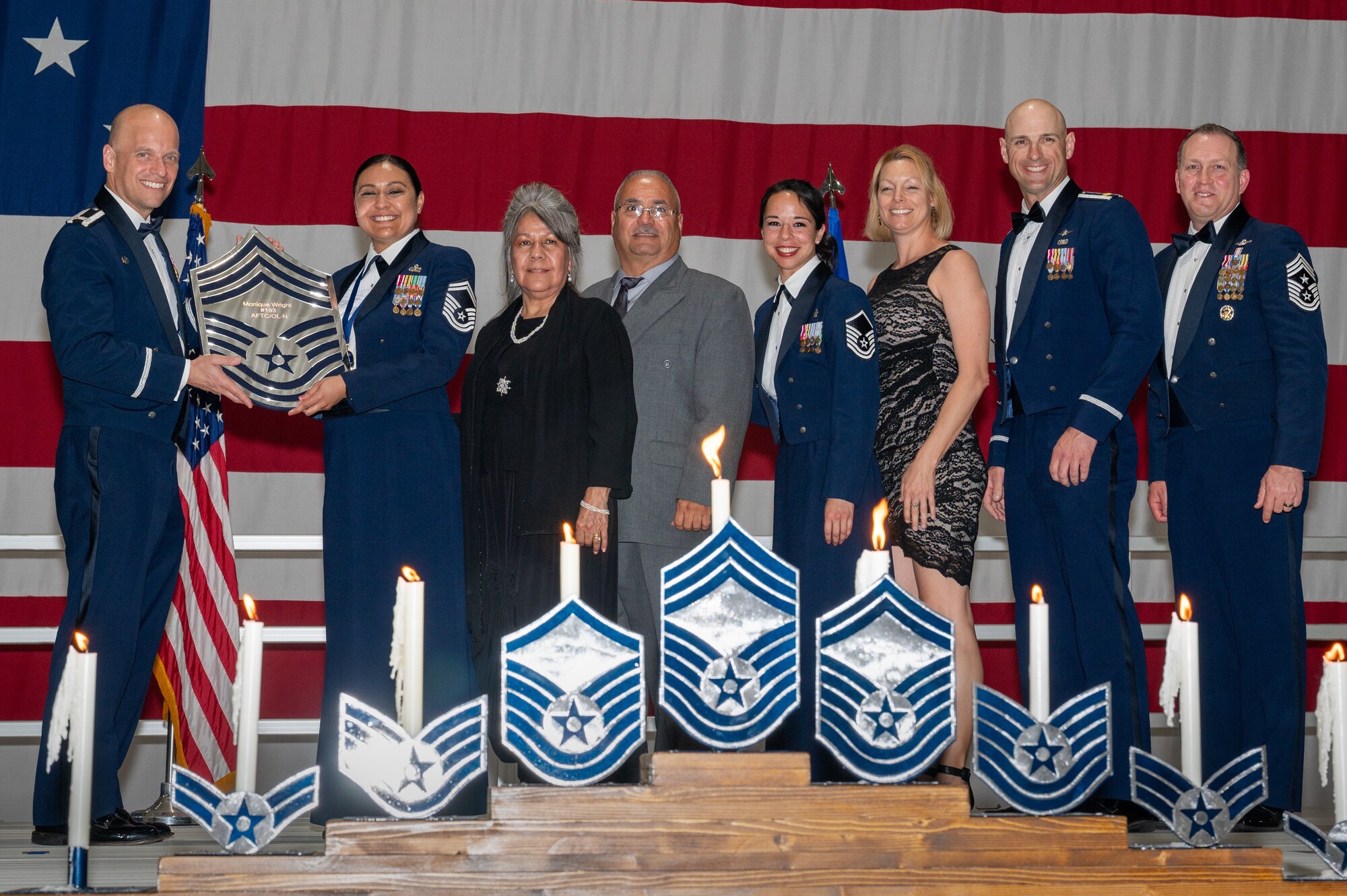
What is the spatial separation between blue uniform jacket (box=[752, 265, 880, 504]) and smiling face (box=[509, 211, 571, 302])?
0.55 m

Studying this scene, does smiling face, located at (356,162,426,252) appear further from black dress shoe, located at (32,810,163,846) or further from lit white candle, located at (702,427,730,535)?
lit white candle, located at (702,427,730,535)

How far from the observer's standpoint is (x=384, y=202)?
303 centimetres

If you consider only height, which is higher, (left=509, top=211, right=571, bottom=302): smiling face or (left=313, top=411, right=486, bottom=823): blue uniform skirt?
(left=509, top=211, right=571, bottom=302): smiling face

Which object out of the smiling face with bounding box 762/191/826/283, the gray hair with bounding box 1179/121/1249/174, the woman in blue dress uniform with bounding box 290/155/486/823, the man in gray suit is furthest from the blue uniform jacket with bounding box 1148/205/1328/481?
the woman in blue dress uniform with bounding box 290/155/486/823

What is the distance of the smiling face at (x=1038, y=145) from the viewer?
2.93m

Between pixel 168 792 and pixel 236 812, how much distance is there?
150cm

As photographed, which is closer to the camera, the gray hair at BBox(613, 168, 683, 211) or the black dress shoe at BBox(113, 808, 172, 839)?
the black dress shoe at BBox(113, 808, 172, 839)

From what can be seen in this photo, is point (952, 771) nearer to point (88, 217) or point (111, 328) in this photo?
point (111, 328)

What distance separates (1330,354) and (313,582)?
11.2 feet

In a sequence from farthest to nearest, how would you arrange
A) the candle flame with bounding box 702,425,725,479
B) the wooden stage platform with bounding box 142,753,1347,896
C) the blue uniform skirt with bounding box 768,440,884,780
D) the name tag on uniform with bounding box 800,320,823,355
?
the name tag on uniform with bounding box 800,320,823,355 < the blue uniform skirt with bounding box 768,440,884,780 < the candle flame with bounding box 702,425,725,479 < the wooden stage platform with bounding box 142,753,1347,896

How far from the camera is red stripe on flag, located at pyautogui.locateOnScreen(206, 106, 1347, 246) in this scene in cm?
407

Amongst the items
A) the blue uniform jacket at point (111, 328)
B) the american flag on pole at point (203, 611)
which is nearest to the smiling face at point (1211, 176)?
the blue uniform jacket at point (111, 328)

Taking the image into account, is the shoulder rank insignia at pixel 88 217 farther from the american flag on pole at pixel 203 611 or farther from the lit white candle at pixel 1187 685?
the lit white candle at pixel 1187 685

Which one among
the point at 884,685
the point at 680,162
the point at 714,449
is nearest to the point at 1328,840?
the point at 884,685
